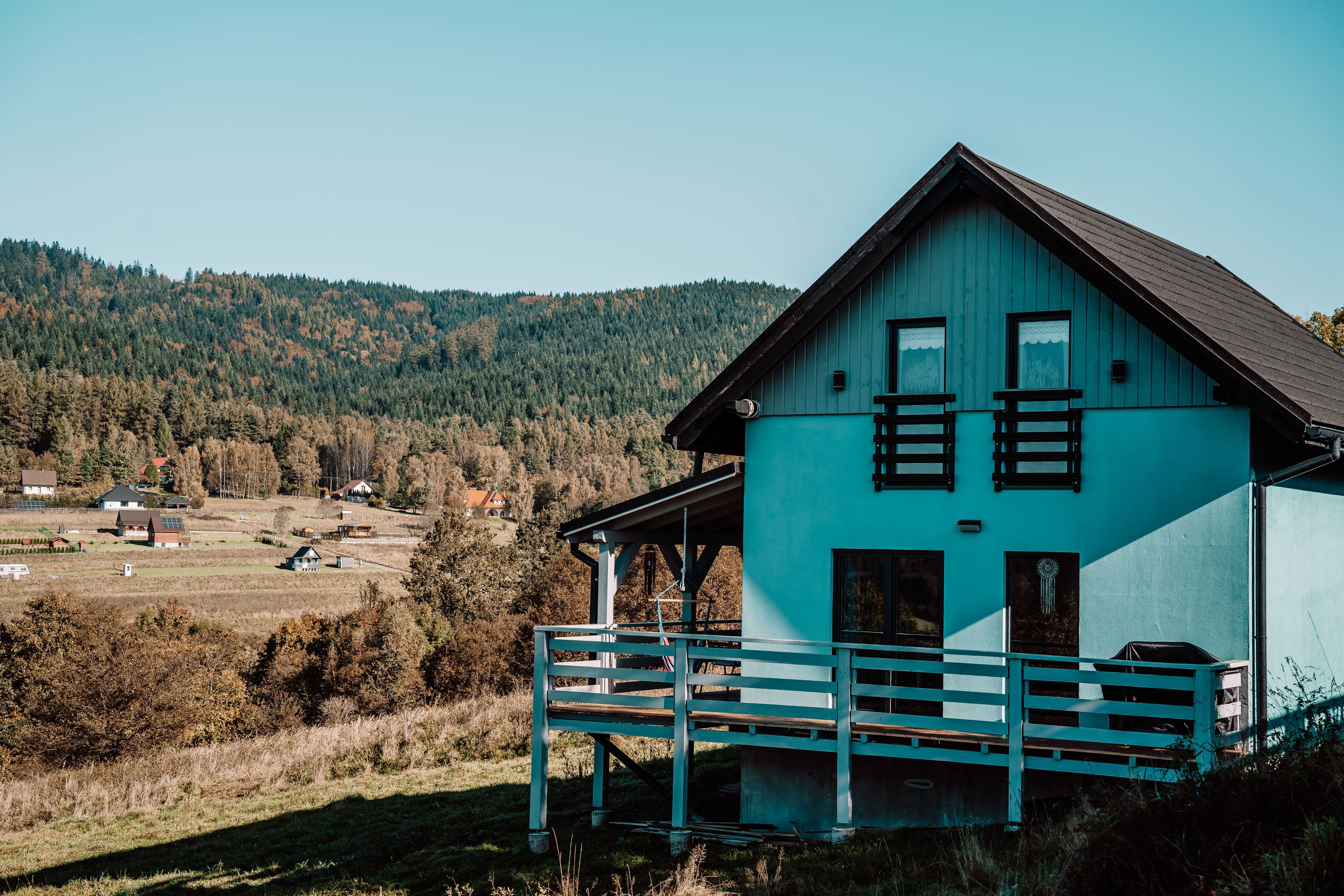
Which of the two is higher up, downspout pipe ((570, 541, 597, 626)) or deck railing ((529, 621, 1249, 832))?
downspout pipe ((570, 541, 597, 626))

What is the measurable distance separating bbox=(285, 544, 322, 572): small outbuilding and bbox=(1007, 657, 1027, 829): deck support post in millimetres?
96384

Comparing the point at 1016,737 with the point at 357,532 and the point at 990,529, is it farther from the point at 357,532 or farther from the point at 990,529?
the point at 357,532

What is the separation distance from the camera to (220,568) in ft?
321

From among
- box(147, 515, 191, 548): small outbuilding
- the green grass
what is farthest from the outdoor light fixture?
box(147, 515, 191, 548): small outbuilding

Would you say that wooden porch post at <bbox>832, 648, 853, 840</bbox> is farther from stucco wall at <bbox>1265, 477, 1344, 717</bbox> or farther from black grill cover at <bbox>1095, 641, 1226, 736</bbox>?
stucco wall at <bbox>1265, 477, 1344, 717</bbox>

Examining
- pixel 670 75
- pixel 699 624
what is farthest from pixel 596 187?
pixel 699 624

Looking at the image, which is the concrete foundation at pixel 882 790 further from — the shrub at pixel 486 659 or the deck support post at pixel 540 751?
the shrub at pixel 486 659

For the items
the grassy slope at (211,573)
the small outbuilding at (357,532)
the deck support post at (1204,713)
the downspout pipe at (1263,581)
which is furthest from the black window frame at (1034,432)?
the small outbuilding at (357,532)

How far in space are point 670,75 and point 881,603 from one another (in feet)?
43.2

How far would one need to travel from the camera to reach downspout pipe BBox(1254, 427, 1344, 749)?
426 inches

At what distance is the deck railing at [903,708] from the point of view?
31.4 ft

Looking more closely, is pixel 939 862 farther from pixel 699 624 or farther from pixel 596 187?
pixel 596 187

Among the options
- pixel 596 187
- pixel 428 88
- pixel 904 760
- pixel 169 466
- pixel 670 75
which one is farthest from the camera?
pixel 169 466

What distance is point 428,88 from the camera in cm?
2727
